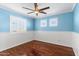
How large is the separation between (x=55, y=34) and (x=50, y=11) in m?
0.36

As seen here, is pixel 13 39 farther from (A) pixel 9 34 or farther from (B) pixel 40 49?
(B) pixel 40 49

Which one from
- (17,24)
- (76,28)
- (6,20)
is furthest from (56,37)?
(6,20)

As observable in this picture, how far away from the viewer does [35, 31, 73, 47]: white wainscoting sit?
105cm

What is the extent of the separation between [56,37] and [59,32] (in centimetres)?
9

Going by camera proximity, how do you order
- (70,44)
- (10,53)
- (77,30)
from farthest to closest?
(77,30), (70,44), (10,53)

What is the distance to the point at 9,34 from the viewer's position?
3.31 feet

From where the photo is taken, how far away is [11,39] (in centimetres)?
106

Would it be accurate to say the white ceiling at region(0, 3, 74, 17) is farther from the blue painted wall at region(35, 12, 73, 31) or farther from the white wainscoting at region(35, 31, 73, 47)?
the white wainscoting at region(35, 31, 73, 47)

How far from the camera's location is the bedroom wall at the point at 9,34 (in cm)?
100

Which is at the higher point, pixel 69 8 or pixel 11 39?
pixel 69 8

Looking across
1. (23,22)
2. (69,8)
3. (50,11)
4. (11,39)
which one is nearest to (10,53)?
(11,39)

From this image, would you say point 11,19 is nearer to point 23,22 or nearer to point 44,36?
point 23,22

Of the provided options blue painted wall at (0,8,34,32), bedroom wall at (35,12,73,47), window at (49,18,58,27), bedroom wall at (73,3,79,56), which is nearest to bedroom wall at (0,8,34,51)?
blue painted wall at (0,8,34,32)

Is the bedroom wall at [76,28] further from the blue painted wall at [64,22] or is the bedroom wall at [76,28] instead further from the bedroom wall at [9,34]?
the bedroom wall at [9,34]
